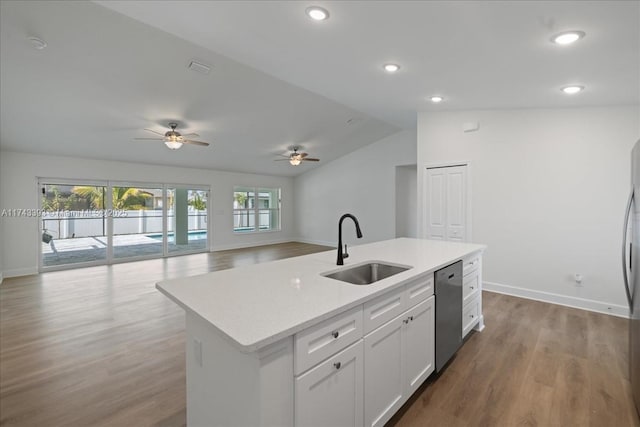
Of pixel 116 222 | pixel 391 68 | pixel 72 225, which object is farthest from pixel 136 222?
pixel 391 68

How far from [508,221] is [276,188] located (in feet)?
22.9

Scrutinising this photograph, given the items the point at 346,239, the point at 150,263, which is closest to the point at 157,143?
the point at 150,263

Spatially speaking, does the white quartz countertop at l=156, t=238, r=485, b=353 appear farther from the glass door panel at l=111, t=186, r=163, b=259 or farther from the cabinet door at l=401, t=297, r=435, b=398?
the glass door panel at l=111, t=186, r=163, b=259

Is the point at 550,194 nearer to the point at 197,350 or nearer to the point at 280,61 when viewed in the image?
the point at 280,61

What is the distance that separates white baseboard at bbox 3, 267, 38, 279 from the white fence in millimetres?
690

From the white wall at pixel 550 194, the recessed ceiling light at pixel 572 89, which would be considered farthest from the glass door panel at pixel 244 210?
the recessed ceiling light at pixel 572 89

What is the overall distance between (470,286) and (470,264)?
→ 0.20 m

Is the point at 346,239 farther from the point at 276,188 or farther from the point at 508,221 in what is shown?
the point at 508,221

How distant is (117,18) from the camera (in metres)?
2.71

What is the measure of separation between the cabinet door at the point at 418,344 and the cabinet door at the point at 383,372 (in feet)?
0.25

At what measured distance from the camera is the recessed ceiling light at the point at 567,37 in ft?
7.04

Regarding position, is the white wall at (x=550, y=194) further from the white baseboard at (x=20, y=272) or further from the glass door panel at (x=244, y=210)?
the white baseboard at (x=20, y=272)

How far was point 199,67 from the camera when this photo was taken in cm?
361

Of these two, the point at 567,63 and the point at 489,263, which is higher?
the point at 567,63
